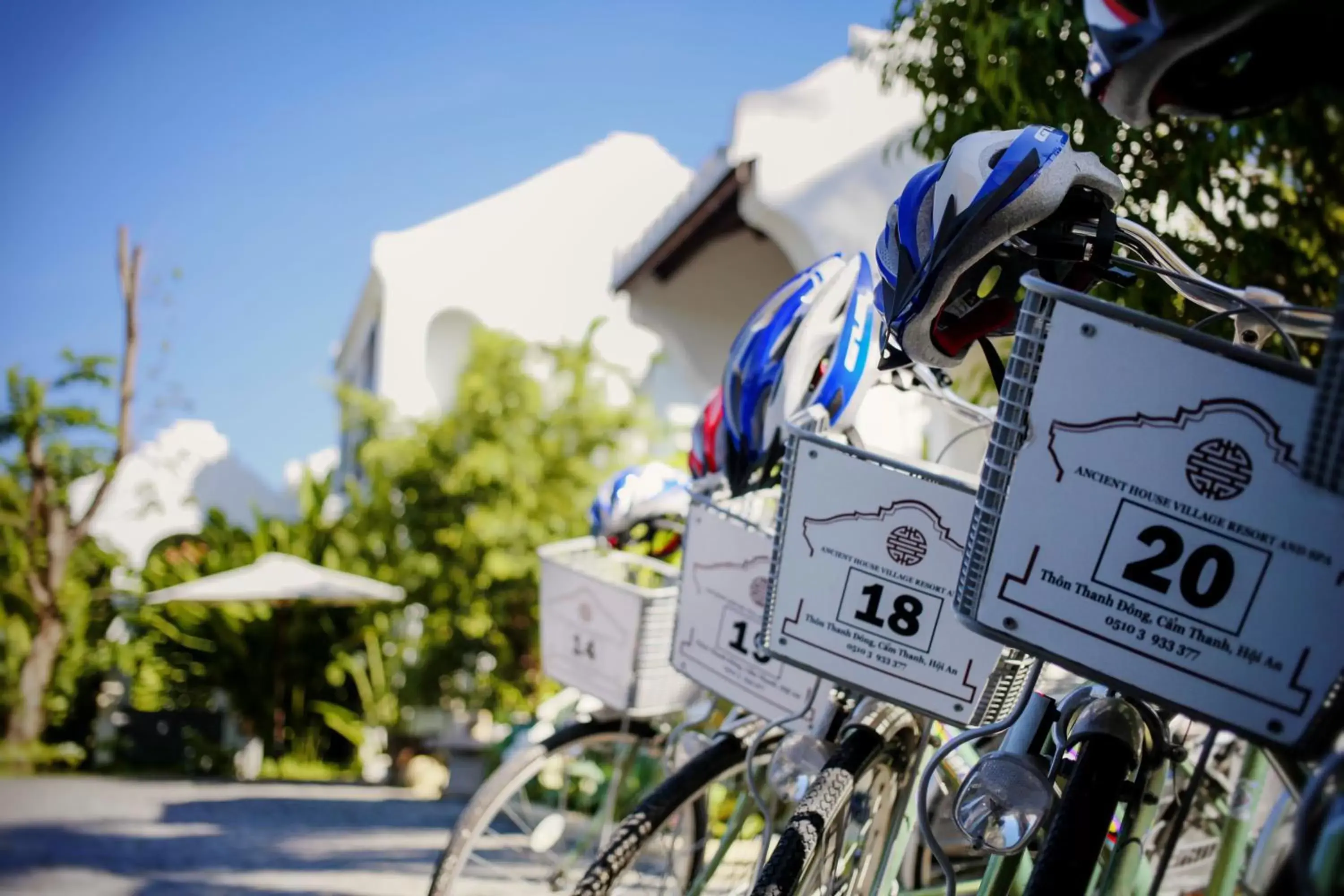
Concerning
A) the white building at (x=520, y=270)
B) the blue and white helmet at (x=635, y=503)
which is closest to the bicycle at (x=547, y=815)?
the blue and white helmet at (x=635, y=503)

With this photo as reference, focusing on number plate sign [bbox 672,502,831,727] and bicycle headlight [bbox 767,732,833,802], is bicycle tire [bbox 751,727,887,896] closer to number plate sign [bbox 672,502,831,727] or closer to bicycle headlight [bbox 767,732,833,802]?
bicycle headlight [bbox 767,732,833,802]

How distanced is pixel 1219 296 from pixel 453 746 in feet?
28.8

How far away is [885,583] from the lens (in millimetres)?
1896

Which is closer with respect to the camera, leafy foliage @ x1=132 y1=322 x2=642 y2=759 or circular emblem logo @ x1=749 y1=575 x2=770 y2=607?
circular emblem logo @ x1=749 y1=575 x2=770 y2=607

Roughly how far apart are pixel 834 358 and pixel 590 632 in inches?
49.8

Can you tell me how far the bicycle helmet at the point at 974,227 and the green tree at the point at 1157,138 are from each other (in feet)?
5.34

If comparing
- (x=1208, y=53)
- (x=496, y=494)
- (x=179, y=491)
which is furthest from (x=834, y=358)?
(x=179, y=491)

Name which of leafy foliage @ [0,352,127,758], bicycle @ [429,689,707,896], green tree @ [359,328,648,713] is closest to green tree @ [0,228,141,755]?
leafy foliage @ [0,352,127,758]

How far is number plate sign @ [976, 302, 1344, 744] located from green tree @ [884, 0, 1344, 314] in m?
2.00

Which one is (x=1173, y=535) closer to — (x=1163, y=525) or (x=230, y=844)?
(x=1163, y=525)

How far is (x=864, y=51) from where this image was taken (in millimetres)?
4387

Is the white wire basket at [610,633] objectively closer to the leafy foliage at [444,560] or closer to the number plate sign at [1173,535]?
the number plate sign at [1173,535]

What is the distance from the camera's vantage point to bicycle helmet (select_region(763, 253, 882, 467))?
7.18 feet

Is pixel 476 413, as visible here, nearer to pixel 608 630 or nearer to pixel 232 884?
pixel 232 884
